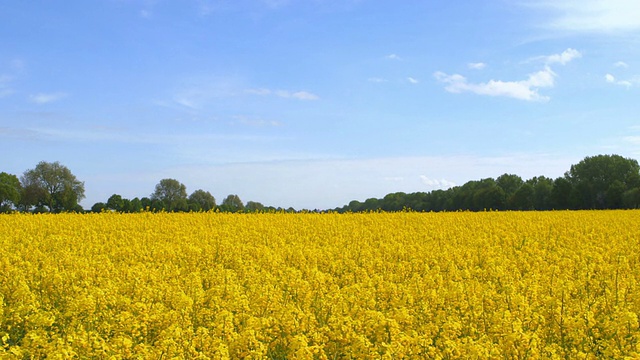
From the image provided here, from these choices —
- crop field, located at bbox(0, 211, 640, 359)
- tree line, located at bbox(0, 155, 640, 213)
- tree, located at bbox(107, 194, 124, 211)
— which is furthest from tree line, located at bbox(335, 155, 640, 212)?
crop field, located at bbox(0, 211, 640, 359)

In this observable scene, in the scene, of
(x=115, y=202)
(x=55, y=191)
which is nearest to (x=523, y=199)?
(x=115, y=202)

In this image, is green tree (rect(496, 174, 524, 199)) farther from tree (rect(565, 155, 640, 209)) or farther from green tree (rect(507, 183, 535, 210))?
green tree (rect(507, 183, 535, 210))

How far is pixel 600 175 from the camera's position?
79125 mm

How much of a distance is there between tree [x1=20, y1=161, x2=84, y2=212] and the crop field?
6009 centimetres

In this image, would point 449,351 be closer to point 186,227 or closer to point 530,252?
point 530,252

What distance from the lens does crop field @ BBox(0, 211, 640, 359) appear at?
16.9 ft

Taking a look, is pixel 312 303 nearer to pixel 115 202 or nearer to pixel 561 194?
pixel 115 202

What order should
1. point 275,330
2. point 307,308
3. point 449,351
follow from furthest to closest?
point 307,308 < point 275,330 < point 449,351

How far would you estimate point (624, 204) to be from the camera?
56969mm

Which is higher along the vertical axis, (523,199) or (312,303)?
(523,199)

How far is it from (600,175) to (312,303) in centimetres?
8306

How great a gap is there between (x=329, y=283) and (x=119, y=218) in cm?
1397

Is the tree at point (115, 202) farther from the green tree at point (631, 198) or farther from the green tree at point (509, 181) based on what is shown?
the green tree at point (509, 181)

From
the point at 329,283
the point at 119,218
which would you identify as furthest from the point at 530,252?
the point at 119,218
